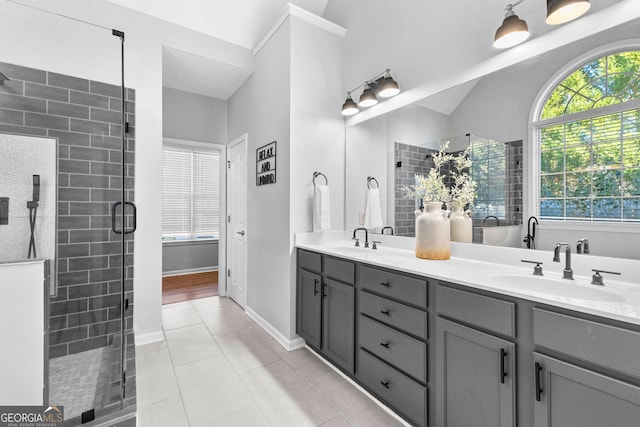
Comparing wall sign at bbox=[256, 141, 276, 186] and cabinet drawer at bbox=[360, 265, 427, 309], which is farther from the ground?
wall sign at bbox=[256, 141, 276, 186]

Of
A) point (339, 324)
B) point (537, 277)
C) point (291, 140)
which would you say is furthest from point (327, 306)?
point (291, 140)

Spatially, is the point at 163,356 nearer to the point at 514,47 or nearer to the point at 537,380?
the point at 537,380

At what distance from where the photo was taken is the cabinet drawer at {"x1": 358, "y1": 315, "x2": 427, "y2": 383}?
153 cm

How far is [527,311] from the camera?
44.3 inches

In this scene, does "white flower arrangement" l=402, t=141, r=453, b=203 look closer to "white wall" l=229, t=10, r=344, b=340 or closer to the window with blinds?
"white wall" l=229, t=10, r=344, b=340

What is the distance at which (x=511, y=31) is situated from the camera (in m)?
1.52

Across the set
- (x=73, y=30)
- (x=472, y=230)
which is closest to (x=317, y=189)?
(x=472, y=230)

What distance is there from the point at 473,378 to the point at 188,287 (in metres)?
4.19

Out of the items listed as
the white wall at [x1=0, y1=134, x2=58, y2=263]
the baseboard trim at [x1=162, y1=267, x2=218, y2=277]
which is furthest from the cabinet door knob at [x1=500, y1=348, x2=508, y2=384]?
the baseboard trim at [x1=162, y1=267, x2=218, y2=277]

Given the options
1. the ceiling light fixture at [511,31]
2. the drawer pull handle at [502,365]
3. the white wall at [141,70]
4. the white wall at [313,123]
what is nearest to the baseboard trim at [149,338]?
the white wall at [141,70]

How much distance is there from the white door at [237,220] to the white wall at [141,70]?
3.32ft

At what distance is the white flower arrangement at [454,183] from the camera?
1.91 meters

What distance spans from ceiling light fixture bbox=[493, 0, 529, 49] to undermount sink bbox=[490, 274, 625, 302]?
50.5 inches

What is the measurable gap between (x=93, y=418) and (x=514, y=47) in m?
3.28
